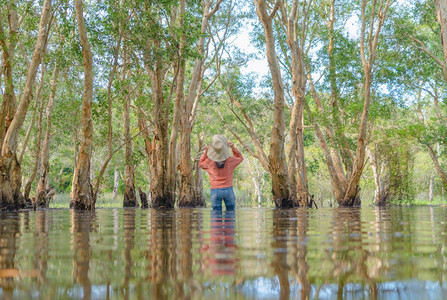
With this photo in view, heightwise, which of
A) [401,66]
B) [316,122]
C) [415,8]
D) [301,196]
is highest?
[415,8]

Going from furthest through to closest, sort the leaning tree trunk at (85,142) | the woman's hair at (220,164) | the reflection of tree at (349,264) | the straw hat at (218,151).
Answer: the leaning tree trunk at (85,142) < the woman's hair at (220,164) < the straw hat at (218,151) < the reflection of tree at (349,264)

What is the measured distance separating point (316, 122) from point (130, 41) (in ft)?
38.6

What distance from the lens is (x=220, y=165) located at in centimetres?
909

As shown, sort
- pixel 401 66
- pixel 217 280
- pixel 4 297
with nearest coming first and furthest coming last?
pixel 4 297 < pixel 217 280 < pixel 401 66

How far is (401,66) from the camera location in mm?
24875

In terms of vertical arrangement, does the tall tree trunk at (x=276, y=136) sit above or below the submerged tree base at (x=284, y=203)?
above

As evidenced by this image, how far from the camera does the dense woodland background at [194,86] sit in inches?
540

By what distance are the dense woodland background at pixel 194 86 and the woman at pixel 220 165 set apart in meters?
4.28

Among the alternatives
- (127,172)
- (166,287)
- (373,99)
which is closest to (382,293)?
(166,287)

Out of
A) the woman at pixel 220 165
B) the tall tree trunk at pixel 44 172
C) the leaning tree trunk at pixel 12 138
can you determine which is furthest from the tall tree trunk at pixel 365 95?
the tall tree trunk at pixel 44 172

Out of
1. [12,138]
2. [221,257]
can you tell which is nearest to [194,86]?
[12,138]

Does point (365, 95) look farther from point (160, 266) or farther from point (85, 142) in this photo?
point (160, 266)

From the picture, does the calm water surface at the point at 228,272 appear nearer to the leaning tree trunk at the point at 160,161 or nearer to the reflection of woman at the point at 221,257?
the reflection of woman at the point at 221,257

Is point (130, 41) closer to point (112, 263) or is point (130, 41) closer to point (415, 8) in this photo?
point (112, 263)
